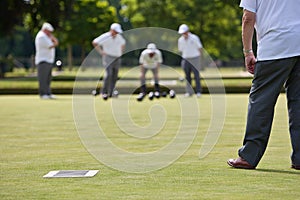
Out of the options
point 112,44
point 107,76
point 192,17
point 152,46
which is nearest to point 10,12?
point 112,44

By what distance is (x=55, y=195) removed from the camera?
18.5 feet

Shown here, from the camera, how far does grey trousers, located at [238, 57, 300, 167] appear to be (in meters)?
7.02

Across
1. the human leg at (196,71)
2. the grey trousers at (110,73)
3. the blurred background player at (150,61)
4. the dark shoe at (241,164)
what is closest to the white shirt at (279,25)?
the dark shoe at (241,164)

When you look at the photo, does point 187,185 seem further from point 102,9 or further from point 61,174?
point 102,9

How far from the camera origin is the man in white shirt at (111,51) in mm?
21636

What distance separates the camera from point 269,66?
7.02 metres

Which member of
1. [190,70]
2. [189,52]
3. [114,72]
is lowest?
[190,70]

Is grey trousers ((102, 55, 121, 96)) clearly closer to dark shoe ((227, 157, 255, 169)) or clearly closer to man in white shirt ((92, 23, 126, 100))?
man in white shirt ((92, 23, 126, 100))

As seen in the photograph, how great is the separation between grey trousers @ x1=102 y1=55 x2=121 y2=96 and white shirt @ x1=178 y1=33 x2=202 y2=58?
5.93 ft

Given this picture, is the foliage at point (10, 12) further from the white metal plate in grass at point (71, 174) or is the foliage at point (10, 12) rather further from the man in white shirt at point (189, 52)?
the white metal plate in grass at point (71, 174)

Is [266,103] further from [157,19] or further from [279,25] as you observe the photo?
[157,19]

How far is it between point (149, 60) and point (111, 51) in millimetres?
1033

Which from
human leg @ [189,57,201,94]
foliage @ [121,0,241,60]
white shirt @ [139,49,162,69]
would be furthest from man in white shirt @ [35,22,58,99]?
foliage @ [121,0,241,60]

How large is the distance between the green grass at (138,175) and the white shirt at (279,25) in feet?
3.25
